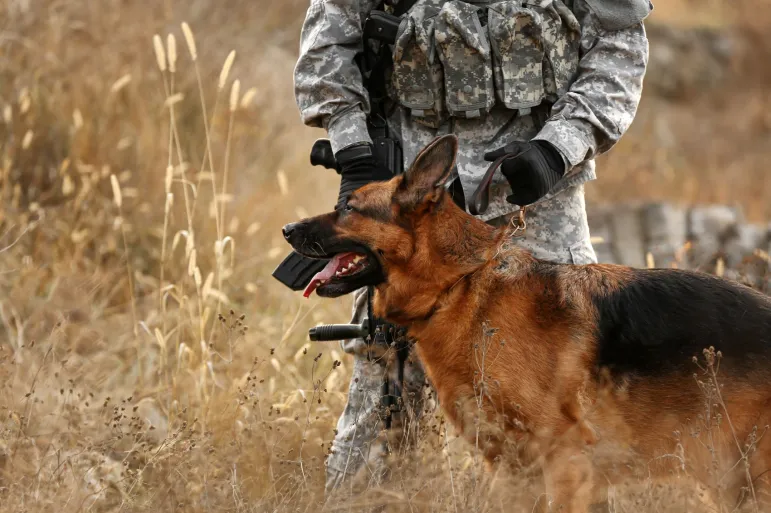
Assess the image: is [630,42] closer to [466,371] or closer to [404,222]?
[404,222]

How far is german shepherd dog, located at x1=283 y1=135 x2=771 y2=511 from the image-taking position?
9.43 feet

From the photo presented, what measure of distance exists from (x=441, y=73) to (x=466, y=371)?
3.54 ft

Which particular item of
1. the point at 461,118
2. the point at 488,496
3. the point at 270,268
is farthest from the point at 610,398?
the point at 270,268

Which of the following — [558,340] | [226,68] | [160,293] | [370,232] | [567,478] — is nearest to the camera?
[567,478]

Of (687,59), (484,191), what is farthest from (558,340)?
(687,59)

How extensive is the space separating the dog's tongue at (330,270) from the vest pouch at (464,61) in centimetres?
66

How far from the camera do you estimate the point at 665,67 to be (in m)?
15.6

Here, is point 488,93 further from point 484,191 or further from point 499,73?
point 484,191

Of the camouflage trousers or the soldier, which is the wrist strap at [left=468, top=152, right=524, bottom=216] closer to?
the soldier

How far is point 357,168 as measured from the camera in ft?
11.0

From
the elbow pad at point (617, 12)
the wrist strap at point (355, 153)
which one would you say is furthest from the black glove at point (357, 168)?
the elbow pad at point (617, 12)

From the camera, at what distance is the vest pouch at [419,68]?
327 centimetres

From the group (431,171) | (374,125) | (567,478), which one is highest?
(374,125)

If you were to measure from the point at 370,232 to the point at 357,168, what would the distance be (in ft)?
1.10
